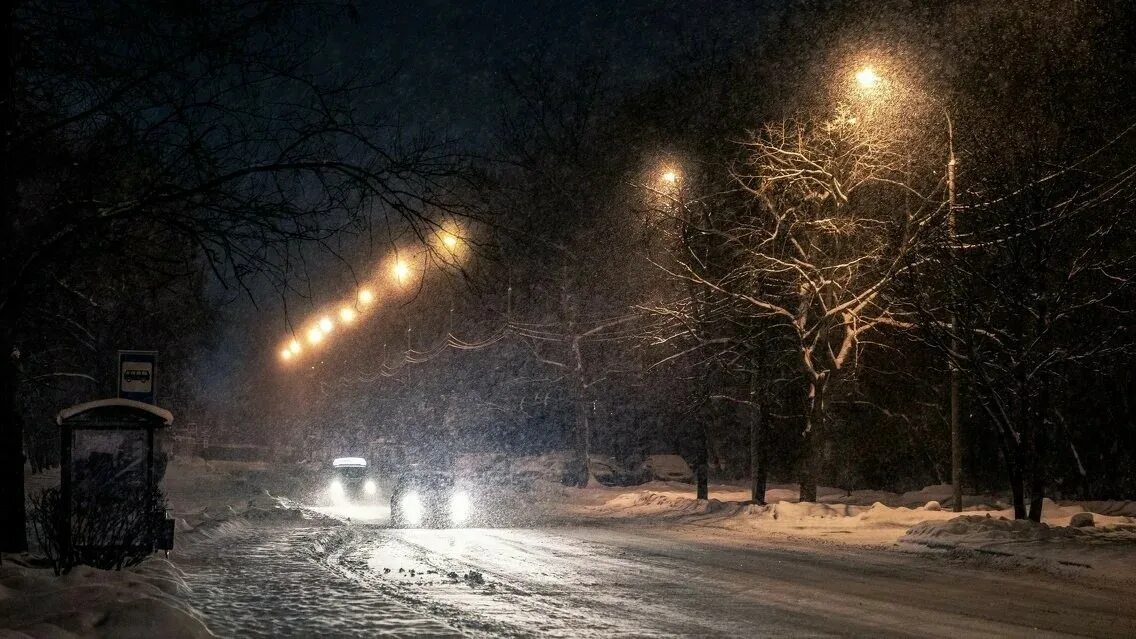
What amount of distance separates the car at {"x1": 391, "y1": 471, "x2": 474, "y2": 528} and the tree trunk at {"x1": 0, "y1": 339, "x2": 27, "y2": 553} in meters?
12.8

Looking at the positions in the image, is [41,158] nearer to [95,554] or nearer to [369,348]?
[95,554]

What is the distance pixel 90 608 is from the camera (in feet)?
28.3

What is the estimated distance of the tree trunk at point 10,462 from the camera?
13.9 meters

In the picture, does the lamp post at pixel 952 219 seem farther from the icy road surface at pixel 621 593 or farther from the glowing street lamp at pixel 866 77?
the icy road surface at pixel 621 593

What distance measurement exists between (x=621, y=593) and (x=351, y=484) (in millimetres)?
30081

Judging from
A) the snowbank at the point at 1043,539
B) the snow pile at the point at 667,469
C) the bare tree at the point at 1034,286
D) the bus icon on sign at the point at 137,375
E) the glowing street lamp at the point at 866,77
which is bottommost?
the snow pile at the point at 667,469

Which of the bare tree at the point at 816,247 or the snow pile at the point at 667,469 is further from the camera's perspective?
the snow pile at the point at 667,469

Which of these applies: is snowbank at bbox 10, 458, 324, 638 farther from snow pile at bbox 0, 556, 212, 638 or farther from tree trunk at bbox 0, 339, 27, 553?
tree trunk at bbox 0, 339, 27, 553

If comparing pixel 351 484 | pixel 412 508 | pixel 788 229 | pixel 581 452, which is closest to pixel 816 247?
pixel 788 229

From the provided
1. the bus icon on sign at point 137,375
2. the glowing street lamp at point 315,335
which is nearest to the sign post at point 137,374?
the bus icon on sign at point 137,375

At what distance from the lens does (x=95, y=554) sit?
12.3m

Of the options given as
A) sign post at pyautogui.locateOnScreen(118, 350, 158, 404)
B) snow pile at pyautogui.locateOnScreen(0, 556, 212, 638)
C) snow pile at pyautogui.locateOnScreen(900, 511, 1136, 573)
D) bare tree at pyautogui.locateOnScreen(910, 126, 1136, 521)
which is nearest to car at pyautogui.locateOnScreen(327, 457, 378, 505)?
bare tree at pyautogui.locateOnScreen(910, 126, 1136, 521)

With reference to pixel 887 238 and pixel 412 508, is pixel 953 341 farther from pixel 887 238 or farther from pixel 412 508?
pixel 412 508

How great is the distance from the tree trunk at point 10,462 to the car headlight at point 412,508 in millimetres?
13048
